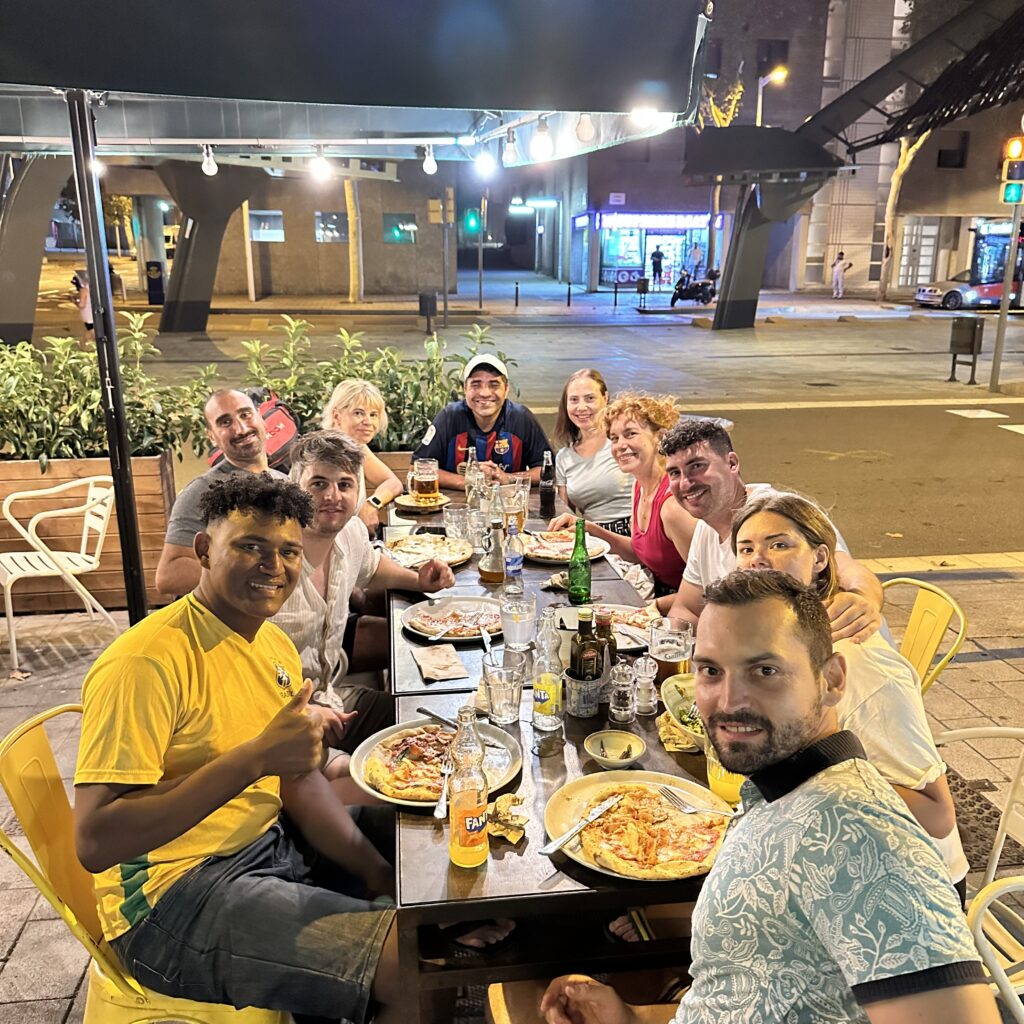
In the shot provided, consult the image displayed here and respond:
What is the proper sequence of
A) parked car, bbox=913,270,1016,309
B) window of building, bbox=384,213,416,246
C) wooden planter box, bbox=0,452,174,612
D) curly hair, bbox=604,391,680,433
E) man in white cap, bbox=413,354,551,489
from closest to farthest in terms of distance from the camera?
curly hair, bbox=604,391,680,433 < wooden planter box, bbox=0,452,174,612 < man in white cap, bbox=413,354,551,489 < parked car, bbox=913,270,1016,309 < window of building, bbox=384,213,416,246

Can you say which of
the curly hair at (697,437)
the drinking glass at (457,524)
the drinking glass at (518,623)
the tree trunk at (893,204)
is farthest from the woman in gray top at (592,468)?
the tree trunk at (893,204)

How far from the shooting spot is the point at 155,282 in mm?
25562

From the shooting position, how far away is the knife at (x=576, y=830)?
1.93m

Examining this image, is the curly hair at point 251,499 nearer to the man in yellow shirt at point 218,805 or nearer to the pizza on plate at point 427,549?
the man in yellow shirt at point 218,805

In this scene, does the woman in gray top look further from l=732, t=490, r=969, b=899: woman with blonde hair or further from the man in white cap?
l=732, t=490, r=969, b=899: woman with blonde hair

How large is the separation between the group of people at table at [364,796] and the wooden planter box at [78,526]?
2133 millimetres

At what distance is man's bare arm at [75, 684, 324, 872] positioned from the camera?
1.86 metres

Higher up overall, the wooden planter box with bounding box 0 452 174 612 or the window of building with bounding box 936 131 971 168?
the window of building with bounding box 936 131 971 168

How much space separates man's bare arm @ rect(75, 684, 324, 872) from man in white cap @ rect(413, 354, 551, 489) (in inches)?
132

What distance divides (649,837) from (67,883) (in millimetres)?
1465

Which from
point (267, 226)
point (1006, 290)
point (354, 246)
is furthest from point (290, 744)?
point (267, 226)

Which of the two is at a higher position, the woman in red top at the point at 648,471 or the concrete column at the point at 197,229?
the concrete column at the point at 197,229

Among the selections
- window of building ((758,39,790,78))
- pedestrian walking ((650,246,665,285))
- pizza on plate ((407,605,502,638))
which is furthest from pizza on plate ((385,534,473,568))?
window of building ((758,39,790,78))

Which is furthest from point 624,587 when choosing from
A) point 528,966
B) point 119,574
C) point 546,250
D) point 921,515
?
point 546,250
